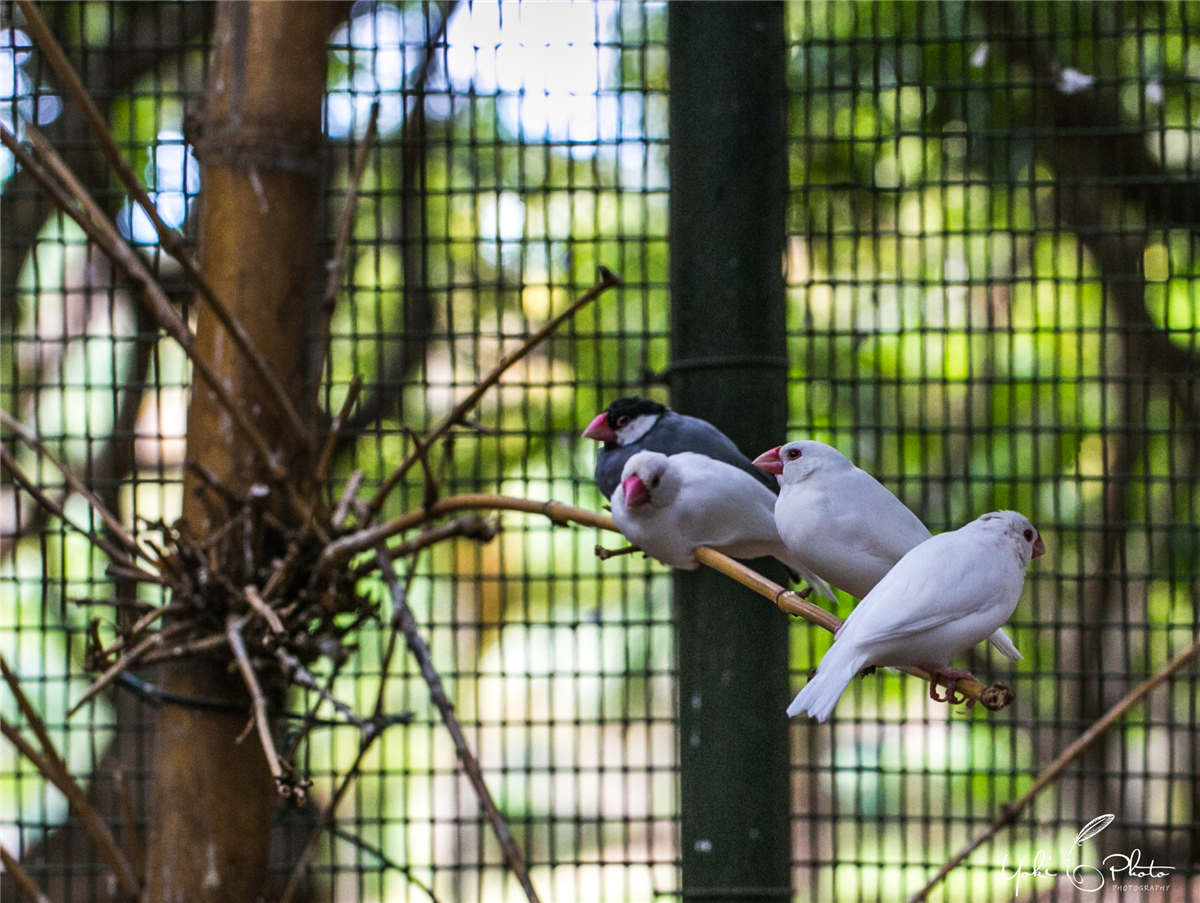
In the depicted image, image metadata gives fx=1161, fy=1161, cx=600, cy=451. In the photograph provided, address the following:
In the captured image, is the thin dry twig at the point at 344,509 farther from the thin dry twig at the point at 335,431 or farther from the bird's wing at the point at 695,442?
the bird's wing at the point at 695,442

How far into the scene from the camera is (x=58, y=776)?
2.67 feet

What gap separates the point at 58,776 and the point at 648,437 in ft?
1.72

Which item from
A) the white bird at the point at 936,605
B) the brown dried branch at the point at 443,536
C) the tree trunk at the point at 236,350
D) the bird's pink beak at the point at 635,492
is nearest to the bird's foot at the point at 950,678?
the white bird at the point at 936,605

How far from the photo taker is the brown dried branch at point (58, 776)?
2.52ft

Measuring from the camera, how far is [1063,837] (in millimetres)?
1729

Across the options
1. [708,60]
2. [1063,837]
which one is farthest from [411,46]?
[1063,837]

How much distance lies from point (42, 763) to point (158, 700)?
0.28ft

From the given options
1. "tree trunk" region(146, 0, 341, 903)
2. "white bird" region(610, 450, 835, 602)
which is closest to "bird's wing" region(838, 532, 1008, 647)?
"white bird" region(610, 450, 835, 602)

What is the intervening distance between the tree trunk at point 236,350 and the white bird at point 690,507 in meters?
0.43

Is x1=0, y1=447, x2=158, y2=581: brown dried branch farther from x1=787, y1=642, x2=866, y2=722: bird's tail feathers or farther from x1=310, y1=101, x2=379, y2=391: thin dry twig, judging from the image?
x1=787, y1=642, x2=866, y2=722: bird's tail feathers

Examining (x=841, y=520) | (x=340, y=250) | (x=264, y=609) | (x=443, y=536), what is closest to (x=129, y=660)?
(x=264, y=609)

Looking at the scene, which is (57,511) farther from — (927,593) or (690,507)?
(927,593)

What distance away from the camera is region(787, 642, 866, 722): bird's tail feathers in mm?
288

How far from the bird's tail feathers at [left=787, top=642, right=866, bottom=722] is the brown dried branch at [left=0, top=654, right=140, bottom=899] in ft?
2.08
